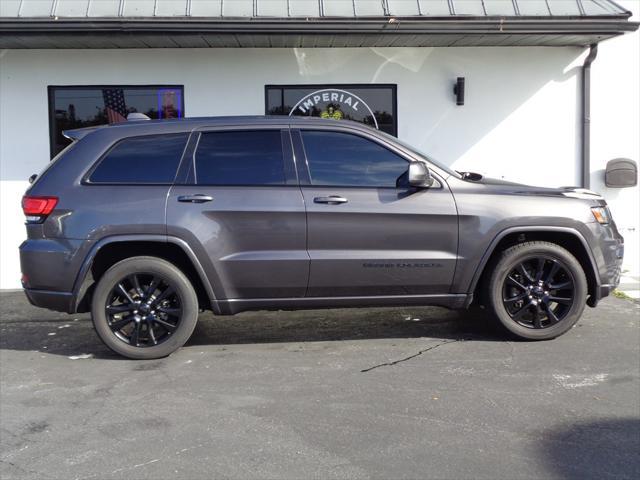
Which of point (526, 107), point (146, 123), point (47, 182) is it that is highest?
point (526, 107)

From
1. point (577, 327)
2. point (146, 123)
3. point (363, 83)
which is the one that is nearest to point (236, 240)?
point (146, 123)

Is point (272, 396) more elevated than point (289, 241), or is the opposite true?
point (289, 241)

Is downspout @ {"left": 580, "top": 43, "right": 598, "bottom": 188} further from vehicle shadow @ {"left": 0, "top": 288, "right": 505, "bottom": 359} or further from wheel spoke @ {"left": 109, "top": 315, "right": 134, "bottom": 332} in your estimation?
wheel spoke @ {"left": 109, "top": 315, "right": 134, "bottom": 332}

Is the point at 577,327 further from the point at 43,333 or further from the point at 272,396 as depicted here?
the point at 43,333

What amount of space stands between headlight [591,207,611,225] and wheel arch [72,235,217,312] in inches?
131

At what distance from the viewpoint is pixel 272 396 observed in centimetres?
459

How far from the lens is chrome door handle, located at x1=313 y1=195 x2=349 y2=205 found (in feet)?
17.4

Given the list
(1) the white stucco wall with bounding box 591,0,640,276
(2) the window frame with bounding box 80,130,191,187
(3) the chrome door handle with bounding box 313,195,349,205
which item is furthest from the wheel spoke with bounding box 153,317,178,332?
(1) the white stucco wall with bounding box 591,0,640,276

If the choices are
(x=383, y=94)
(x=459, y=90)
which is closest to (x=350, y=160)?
(x=383, y=94)

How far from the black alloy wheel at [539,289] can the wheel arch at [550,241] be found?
21 cm

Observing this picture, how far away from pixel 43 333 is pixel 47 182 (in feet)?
6.28

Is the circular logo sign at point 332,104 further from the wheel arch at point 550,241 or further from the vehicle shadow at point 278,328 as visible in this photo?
the wheel arch at point 550,241

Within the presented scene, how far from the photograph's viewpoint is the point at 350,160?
17.9 feet

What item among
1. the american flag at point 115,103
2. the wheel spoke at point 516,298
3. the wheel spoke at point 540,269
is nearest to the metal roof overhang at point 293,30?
the american flag at point 115,103
